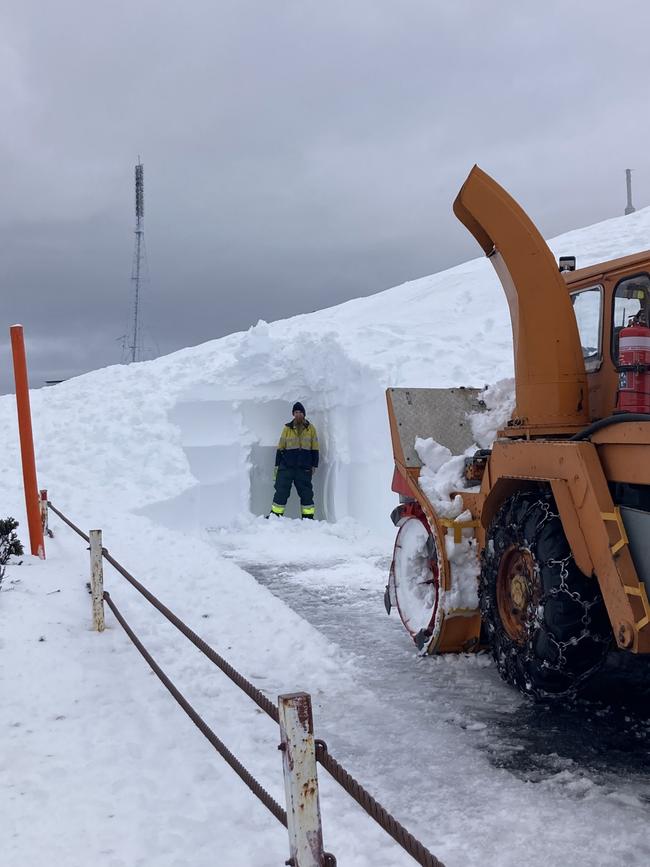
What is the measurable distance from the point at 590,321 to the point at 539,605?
163 cm

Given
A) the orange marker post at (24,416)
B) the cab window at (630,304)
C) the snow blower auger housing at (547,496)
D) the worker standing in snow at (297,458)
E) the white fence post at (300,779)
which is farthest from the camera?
the worker standing in snow at (297,458)

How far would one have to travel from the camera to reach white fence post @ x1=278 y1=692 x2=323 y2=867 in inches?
89.3

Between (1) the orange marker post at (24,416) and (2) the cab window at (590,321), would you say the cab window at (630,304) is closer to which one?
(2) the cab window at (590,321)

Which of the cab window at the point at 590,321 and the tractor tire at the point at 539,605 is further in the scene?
the cab window at the point at 590,321

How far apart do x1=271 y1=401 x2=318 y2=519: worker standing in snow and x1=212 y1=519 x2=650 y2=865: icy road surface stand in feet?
19.7

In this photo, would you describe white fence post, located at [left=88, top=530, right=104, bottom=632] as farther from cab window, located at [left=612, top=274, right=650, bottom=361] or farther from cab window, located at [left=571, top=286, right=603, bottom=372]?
cab window, located at [left=612, top=274, right=650, bottom=361]

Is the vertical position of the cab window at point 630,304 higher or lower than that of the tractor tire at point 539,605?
higher

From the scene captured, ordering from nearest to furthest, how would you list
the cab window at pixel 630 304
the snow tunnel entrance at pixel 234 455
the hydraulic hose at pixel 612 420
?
the hydraulic hose at pixel 612 420
the cab window at pixel 630 304
the snow tunnel entrance at pixel 234 455

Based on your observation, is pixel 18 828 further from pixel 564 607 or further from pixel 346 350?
pixel 346 350

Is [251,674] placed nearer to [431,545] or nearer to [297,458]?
[431,545]

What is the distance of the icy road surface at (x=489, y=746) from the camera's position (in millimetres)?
3348

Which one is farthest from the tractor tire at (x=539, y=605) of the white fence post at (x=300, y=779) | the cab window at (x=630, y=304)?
the white fence post at (x=300, y=779)

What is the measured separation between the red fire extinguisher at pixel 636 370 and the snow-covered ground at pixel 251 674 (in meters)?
1.78

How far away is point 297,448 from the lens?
41.3ft
